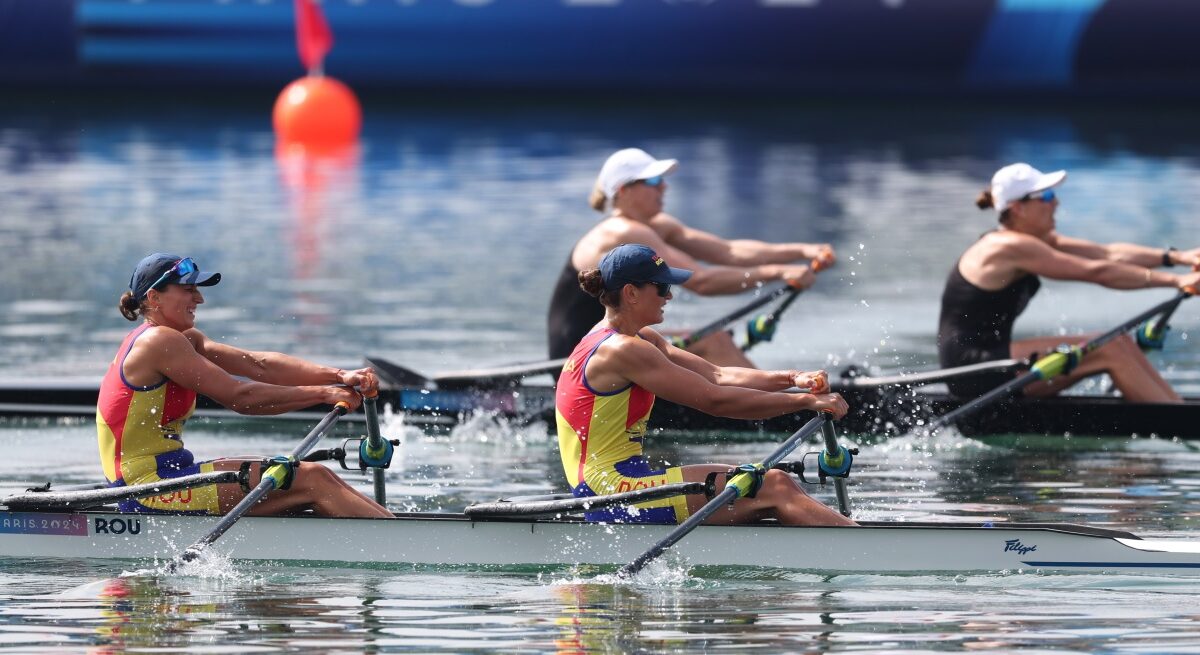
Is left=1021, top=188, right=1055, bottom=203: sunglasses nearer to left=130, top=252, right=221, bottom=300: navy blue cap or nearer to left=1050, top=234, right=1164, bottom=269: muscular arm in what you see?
left=1050, top=234, right=1164, bottom=269: muscular arm

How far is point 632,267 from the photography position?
9414 mm

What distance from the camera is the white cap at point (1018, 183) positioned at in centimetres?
1343

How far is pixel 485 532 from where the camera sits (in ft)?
32.1

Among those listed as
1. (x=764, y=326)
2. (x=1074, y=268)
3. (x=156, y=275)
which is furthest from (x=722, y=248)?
(x=156, y=275)

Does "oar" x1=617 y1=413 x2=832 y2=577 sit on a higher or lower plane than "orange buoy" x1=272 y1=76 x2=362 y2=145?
lower

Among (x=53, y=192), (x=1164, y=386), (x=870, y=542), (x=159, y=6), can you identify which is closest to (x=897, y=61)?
(x=159, y=6)

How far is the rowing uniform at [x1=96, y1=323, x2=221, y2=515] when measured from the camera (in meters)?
9.88

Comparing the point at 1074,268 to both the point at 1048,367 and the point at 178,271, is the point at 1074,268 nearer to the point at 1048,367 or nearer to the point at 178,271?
the point at 1048,367

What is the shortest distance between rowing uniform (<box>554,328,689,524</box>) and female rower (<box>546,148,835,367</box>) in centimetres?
371

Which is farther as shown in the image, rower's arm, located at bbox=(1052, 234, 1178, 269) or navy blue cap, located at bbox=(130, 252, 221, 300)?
rower's arm, located at bbox=(1052, 234, 1178, 269)

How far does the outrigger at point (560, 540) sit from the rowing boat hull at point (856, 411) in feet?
12.7

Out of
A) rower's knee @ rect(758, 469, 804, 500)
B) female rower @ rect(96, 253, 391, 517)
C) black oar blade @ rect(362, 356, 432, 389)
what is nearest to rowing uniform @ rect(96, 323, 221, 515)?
female rower @ rect(96, 253, 391, 517)

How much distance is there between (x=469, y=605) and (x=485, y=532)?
0.56m

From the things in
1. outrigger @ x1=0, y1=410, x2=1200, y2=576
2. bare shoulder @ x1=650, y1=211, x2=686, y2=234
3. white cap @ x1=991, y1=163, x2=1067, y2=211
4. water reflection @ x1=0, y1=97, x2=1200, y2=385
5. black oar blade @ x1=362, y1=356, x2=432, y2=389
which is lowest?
outrigger @ x1=0, y1=410, x2=1200, y2=576
